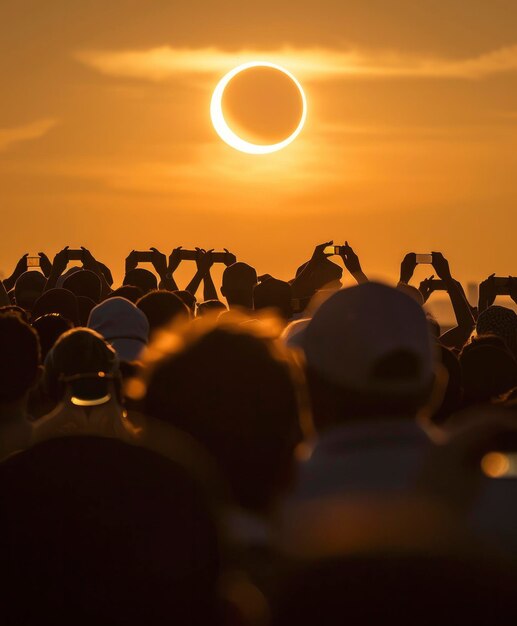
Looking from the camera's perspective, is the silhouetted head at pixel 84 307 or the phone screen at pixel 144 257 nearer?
the silhouetted head at pixel 84 307

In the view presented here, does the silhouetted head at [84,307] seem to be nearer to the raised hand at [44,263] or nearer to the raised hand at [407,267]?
the raised hand at [407,267]

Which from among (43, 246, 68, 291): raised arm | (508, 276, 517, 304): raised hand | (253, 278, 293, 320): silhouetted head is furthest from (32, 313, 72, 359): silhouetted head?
(508, 276, 517, 304): raised hand

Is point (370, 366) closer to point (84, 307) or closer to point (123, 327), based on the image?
point (123, 327)

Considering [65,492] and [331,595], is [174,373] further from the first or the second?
[331,595]

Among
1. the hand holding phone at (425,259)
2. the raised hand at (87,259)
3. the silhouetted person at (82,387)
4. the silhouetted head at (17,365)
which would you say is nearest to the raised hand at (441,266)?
the hand holding phone at (425,259)

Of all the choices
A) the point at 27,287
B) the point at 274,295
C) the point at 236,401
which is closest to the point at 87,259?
the point at 27,287

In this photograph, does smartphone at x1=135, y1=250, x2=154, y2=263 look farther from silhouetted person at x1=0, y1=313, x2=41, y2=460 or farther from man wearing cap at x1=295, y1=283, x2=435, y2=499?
man wearing cap at x1=295, y1=283, x2=435, y2=499

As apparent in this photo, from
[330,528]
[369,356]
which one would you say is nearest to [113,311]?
[369,356]
